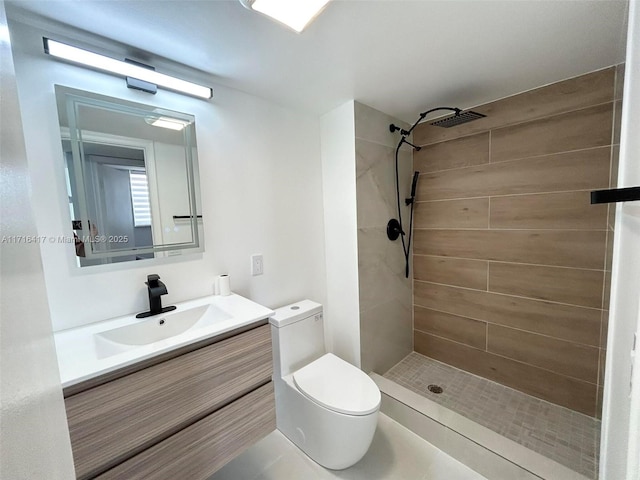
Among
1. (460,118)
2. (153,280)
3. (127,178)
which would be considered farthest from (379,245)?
(127,178)

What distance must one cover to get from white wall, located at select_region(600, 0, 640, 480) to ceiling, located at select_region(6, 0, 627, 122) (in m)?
0.46

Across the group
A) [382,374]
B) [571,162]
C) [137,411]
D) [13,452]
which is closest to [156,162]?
[137,411]

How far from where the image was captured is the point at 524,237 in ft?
5.66

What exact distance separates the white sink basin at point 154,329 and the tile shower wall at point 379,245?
3.36ft

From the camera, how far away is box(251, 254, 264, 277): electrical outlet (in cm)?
163

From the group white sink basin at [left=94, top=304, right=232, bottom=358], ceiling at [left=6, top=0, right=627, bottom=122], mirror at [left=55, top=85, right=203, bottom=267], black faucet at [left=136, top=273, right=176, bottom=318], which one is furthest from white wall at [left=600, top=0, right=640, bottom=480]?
mirror at [left=55, top=85, right=203, bottom=267]

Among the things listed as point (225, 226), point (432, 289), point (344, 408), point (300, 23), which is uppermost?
point (300, 23)

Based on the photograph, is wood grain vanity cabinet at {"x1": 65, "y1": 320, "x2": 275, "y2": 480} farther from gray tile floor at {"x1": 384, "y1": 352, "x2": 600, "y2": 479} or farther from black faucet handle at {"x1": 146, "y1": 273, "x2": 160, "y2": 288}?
gray tile floor at {"x1": 384, "y1": 352, "x2": 600, "y2": 479}

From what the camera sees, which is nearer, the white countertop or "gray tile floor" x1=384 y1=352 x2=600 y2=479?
the white countertop

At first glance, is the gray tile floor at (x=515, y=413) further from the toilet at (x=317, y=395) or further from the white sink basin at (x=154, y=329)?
the white sink basin at (x=154, y=329)

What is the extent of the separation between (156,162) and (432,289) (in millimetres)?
2198

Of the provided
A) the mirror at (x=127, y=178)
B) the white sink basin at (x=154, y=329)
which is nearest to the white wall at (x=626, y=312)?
the white sink basin at (x=154, y=329)

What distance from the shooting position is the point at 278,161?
1722 millimetres

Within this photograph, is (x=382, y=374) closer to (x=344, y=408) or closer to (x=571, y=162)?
(x=344, y=408)
